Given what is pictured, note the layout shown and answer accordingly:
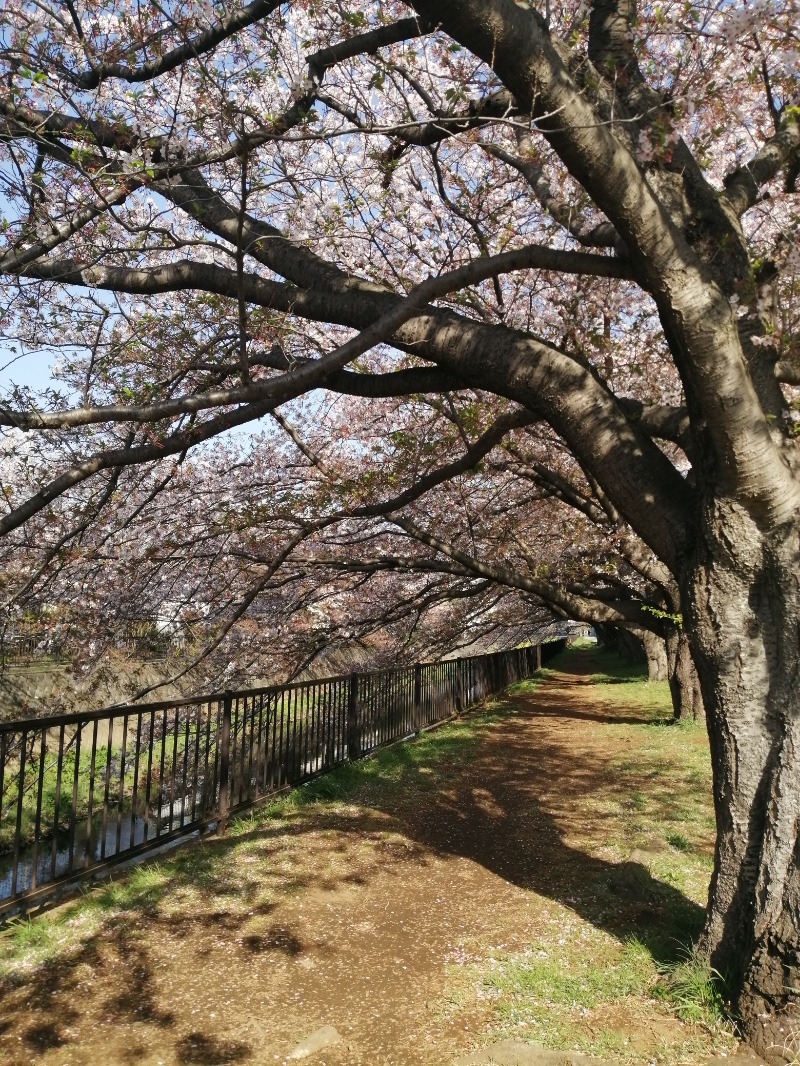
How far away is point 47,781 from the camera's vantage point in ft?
46.1

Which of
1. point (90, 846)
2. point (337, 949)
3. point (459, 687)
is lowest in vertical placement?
point (337, 949)

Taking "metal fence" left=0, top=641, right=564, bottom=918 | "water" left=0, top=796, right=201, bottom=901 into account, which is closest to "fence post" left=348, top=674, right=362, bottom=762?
"metal fence" left=0, top=641, right=564, bottom=918

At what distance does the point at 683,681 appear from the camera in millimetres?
12812

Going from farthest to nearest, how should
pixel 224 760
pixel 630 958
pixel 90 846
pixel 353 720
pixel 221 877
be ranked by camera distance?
pixel 353 720, pixel 224 760, pixel 221 877, pixel 90 846, pixel 630 958

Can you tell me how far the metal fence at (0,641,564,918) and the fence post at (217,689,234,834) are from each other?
10 millimetres

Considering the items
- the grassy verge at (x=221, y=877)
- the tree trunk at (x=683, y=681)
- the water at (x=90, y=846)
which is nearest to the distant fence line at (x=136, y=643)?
the water at (x=90, y=846)

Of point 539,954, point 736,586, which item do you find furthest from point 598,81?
point 539,954

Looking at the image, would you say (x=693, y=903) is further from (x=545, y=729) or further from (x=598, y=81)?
(x=545, y=729)

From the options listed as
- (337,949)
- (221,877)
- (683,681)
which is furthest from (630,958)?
(683,681)

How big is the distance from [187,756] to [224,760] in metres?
0.39

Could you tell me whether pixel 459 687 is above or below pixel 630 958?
above

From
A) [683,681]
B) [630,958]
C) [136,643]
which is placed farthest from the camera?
[683,681]

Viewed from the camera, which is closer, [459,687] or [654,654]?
[459,687]

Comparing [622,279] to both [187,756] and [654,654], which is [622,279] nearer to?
[187,756]
